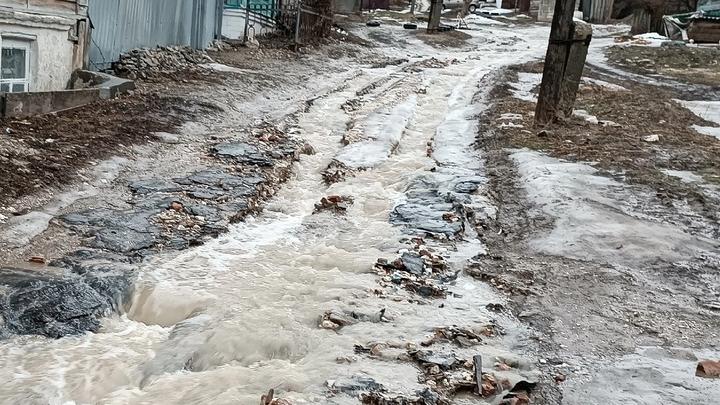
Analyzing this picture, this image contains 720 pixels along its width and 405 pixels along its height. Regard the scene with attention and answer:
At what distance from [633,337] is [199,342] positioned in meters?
2.95

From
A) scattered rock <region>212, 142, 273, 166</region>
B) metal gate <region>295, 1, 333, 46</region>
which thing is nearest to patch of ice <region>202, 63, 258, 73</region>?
metal gate <region>295, 1, 333, 46</region>

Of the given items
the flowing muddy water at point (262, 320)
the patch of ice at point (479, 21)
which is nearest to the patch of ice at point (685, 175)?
the flowing muddy water at point (262, 320)

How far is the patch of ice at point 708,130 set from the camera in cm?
1094

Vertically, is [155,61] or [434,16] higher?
[434,16]

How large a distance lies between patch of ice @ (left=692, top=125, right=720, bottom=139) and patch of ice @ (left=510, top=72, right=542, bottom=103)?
3.17 m

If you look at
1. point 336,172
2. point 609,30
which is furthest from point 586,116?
point 609,30

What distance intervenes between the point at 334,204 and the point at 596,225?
2740mm

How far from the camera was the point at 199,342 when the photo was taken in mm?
4492

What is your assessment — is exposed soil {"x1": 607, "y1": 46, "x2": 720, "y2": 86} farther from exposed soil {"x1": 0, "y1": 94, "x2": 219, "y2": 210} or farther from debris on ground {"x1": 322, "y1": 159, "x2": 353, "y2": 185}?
exposed soil {"x1": 0, "y1": 94, "x2": 219, "y2": 210}

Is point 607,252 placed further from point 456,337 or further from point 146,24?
point 146,24

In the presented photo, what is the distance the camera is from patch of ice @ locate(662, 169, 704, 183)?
801 centimetres

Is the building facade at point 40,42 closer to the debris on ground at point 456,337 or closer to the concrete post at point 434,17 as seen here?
the debris on ground at point 456,337

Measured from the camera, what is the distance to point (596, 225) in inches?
259

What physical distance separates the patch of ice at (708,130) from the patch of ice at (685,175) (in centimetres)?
291
